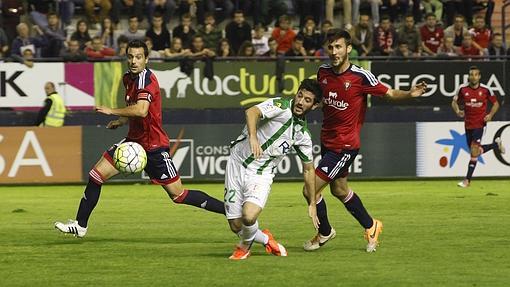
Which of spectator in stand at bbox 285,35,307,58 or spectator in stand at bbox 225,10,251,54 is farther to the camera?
spectator in stand at bbox 225,10,251,54

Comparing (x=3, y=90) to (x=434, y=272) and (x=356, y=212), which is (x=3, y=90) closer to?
(x=356, y=212)

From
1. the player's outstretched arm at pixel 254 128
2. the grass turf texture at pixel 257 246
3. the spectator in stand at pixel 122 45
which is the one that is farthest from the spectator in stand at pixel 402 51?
the player's outstretched arm at pixel 254 128

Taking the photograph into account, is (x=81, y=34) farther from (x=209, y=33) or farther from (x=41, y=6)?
(x=209, y=33)

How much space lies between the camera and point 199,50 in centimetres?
2367

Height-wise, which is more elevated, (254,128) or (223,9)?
(254,128)

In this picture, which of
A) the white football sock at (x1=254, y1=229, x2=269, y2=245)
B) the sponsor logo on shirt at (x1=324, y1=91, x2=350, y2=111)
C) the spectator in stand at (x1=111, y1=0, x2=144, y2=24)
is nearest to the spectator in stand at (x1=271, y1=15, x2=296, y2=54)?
the spectator in stand at (x1=111, y1=0, x2=144, y2=24)

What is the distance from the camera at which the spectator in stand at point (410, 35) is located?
25031 mm

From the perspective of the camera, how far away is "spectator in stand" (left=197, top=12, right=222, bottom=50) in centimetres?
2414

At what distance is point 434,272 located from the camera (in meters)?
10.6

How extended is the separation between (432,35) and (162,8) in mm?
5710

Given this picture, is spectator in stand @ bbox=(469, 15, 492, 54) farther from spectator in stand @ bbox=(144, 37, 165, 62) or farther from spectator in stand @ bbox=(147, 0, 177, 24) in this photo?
spectator in stand @ bbox=(144, 37, 165, 62)

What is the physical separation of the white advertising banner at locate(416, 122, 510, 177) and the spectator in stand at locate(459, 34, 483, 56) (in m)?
1.79

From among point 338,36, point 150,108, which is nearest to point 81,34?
point 150,108

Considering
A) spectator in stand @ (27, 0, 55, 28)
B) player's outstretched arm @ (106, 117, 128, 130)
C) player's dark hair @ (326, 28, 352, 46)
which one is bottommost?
spectator in stand @ (27, 0, 55, 28)
